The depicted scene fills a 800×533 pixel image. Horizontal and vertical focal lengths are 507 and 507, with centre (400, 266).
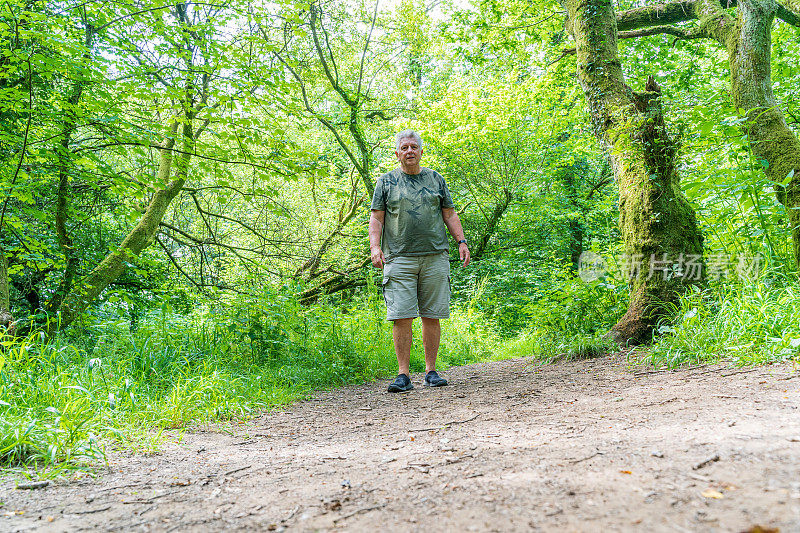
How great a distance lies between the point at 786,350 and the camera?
2.96 metres

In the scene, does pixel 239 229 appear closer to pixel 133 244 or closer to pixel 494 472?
pixel 133 244

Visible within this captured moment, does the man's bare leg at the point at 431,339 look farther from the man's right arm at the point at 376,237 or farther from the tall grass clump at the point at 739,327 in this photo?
the tall grass clump at the point at 739,327

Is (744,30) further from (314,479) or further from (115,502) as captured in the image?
(115,502)

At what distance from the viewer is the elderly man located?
4.11 meters

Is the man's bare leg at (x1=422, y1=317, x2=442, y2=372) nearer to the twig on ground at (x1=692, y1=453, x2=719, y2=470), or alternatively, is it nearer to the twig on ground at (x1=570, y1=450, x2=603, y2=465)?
the twig on ground at (x1=570, y1=450, x2=603, y2=465)

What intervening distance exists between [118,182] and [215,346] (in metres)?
1.67

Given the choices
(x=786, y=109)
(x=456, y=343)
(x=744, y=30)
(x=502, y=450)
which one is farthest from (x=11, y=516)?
(x=786, y=109)

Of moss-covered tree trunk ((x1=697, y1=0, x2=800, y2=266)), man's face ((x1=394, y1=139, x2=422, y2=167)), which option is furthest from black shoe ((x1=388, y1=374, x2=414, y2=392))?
moss-covered tree trunk ((x1=697, y1=0, x2=800, y2=266))

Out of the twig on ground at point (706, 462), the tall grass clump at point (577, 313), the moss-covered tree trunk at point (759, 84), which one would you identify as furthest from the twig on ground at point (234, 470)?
the moss-covered tree trunk at point (759, 84)

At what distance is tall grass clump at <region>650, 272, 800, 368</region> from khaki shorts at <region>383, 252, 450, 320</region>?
64.4 inches

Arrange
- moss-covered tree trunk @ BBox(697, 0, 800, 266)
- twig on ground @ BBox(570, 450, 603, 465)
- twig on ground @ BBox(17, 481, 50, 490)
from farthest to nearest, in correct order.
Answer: moss-covered tree trunk @ BBox(697, 0, 800, 266), twig on ground @ BBox(17, 481, 50, 490), twig on ground @ BBox(570, 450, 603, 465)

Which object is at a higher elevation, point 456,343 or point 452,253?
point 452,253

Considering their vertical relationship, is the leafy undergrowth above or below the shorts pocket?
below

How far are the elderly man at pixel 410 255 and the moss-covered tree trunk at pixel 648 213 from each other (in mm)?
1711
